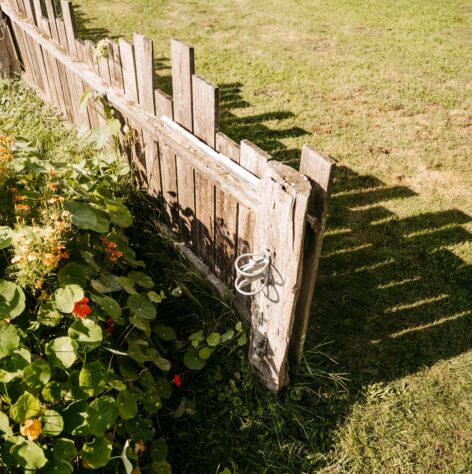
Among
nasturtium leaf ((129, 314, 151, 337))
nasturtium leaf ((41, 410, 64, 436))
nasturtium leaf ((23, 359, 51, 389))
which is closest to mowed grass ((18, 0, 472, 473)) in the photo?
nasturtium leaf ((129, 314, 151, 337))

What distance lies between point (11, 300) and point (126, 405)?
66 cm

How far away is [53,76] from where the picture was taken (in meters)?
4.26

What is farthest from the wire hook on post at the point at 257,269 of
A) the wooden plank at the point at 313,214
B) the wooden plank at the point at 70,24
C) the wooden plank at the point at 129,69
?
the wooden plank at the point at 70,24

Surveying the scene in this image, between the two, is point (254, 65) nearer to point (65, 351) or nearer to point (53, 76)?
point (53, 76)

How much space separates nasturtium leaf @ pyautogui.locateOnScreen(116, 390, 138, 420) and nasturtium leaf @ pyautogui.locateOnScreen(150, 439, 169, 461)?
0.27 m

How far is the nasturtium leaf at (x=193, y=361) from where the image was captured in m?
2.54

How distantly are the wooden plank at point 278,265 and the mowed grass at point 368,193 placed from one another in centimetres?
25

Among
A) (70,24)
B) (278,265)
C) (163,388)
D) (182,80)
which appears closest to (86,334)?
(163,388)

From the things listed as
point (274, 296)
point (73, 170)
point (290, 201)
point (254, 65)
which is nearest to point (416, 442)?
point (274, 296)

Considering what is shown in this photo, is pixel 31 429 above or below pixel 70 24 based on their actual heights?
below

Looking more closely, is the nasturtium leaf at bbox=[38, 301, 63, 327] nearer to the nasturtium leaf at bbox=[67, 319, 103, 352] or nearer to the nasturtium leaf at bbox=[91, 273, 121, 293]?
the nasturtium leaf at bbox=[67, 319, 103, 352]

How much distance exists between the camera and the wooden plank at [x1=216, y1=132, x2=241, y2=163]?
231cm

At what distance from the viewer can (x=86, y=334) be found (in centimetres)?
199

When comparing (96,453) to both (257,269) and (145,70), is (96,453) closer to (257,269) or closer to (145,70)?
(257,269)
